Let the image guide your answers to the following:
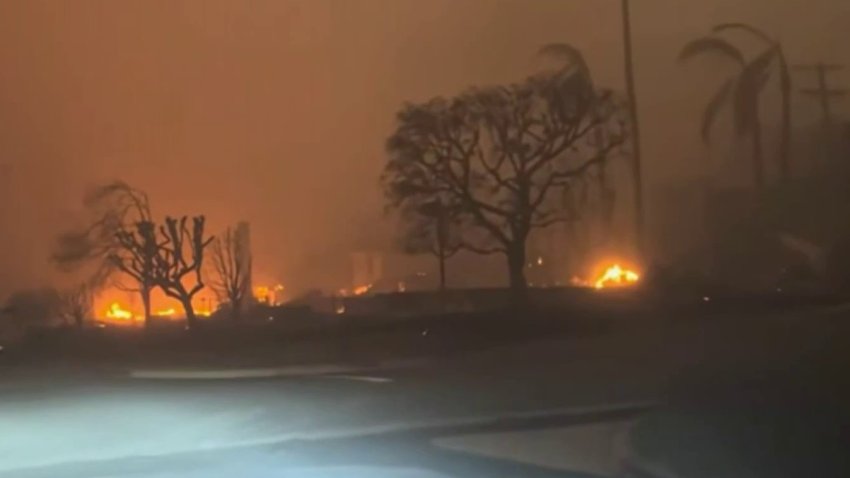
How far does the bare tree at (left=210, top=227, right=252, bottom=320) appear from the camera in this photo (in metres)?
0.67

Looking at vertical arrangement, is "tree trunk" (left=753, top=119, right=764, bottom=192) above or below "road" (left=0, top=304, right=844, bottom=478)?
above

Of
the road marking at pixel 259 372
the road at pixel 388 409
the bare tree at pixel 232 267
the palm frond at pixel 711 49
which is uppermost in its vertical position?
the palm frond at pixel 711 49

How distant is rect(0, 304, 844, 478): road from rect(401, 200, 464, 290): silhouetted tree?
7 cm

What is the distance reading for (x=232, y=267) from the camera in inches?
26.5

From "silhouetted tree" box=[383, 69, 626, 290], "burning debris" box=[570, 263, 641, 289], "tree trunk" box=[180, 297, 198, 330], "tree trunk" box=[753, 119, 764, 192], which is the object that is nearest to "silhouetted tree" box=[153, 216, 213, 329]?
"tree trunk" box=[180, 297, 198, 330]

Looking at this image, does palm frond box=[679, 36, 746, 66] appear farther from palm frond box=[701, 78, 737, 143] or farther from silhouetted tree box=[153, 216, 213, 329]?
silhouetted tree box=[153, 216, 213, 329]

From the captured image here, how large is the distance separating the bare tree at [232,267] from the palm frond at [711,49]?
0.29m

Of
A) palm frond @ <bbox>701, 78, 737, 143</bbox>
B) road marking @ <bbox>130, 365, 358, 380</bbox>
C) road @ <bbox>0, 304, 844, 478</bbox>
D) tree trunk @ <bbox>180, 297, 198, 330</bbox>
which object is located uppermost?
palm frond @ <bbox>701, 78, 737, 143</bbox>

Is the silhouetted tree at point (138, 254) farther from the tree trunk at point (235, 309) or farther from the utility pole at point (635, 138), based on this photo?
the utility pole at point (635, 138)

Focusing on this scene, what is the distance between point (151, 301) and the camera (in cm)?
65

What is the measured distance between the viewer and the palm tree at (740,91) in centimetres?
66

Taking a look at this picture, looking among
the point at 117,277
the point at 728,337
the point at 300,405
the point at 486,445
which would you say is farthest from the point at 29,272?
the point at 728,337

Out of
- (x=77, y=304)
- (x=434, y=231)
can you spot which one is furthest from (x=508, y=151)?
(x=77, y=304)

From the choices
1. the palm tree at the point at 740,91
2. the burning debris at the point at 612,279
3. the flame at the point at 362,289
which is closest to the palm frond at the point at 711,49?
the palm tree at the point at 740,91
